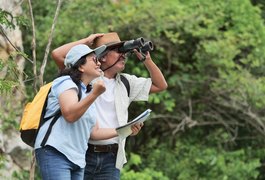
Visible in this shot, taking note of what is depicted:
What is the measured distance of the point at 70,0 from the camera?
9695mm

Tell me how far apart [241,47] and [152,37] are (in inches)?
47.0

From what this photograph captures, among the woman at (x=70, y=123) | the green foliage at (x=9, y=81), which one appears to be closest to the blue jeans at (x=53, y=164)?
the woman at (x=70, y=123)

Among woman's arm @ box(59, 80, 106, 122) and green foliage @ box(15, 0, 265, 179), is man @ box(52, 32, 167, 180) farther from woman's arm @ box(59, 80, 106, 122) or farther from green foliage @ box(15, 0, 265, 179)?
green foliage @ box(15, 0, 265, 179)

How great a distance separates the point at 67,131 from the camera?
4.62 metres

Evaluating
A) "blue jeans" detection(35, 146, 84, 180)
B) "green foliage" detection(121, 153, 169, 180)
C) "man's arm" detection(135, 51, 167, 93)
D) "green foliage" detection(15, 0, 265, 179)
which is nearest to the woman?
"blue jeans" detection(35, 146, 84, 180)

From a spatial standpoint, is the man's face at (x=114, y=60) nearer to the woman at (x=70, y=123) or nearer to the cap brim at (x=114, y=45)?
the cap brim at (x=114, y=45)

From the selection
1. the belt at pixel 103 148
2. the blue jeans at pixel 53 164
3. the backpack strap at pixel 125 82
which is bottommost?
the belt at pixel 103 148

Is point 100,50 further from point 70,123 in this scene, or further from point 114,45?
point 70,123

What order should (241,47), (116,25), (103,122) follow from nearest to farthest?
(103,122), (116,25), (241,47)

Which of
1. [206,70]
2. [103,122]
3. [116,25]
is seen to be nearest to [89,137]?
[103,122]

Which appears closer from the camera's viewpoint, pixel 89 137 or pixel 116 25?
pixel 89 137

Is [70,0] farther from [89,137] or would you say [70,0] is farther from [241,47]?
[89,137]

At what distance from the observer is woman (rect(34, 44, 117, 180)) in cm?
454

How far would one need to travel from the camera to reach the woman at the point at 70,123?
4.54 m
